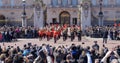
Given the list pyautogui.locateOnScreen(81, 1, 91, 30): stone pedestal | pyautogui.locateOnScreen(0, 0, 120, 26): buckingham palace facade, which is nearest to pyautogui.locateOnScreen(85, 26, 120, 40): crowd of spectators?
pyautogui.locateOnScreen(81, 1, 91, 30): stone pedestal

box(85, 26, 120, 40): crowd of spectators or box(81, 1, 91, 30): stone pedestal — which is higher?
box(81, 1, 91, 30): stone pedestal

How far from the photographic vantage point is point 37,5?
5128 cm

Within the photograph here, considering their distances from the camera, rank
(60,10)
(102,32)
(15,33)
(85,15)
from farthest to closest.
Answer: (60,10), (85,15), (102,32), (15,33)

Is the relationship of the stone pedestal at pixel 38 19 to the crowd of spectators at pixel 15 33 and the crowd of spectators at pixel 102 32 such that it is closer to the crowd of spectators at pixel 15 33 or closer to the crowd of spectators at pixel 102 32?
the crowd of spectators at pixel 15 33

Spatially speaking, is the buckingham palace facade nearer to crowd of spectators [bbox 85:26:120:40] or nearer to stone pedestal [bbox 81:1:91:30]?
stone pedestal [bbox 81:1:91:30]

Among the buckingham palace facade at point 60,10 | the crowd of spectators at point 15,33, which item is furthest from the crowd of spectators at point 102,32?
the buckingham palace facade at point 60,10

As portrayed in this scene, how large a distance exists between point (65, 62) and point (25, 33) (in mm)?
29546

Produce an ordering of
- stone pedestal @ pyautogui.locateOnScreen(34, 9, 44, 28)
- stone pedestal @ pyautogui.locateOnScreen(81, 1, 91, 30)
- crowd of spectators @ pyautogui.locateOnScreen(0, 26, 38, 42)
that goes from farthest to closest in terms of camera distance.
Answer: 1. stone pedestal @ pyautogui.locateOnScreen(34, 9, 44, 28)
2. stone pedestal @ pyautogui.locateOnScreen(81, 1, 91, 30)
3. crowd of spectators @ pyautogui.locateOnScreen(0, 26, 38, 42)

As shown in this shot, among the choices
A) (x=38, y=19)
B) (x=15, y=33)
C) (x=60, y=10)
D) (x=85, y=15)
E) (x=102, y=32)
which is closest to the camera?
(x=15, y=33)

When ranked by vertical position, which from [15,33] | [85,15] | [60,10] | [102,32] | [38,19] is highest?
[85,15]

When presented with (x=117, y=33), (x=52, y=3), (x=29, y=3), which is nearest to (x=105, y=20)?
(x=52, y=3)

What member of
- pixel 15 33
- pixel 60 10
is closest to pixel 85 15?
pixel 15 33

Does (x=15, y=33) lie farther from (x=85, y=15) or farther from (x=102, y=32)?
(x=85, y=15)

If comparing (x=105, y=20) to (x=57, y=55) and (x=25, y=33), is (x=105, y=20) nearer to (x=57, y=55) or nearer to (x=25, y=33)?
(x=25, y=33)
